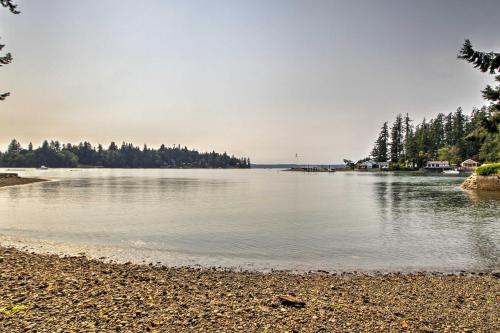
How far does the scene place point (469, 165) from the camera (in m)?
158

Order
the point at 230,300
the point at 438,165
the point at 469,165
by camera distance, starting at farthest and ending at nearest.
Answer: the point at 438,165 → the point at 469,165 → the point at 230,300

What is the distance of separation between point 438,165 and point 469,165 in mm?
15772

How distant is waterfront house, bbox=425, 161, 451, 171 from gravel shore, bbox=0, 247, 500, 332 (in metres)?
176

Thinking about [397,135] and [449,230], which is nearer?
[449,230]

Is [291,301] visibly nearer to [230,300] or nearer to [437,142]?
[230,300]

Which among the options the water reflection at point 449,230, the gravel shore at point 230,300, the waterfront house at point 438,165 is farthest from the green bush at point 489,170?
the waterfront house at point 438,165

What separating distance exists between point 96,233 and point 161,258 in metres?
9.57

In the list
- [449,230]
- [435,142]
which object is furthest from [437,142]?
[449,230]

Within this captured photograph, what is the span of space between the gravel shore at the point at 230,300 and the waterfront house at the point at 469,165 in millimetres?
166870

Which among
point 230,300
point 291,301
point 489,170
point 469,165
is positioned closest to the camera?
point 291,301

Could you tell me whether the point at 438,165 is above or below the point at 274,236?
above

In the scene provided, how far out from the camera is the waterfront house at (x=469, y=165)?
155m

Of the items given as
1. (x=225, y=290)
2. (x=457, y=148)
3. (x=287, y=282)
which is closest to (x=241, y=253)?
(x=287, y=282)

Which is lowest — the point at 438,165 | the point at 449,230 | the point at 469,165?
the point at 449,230
